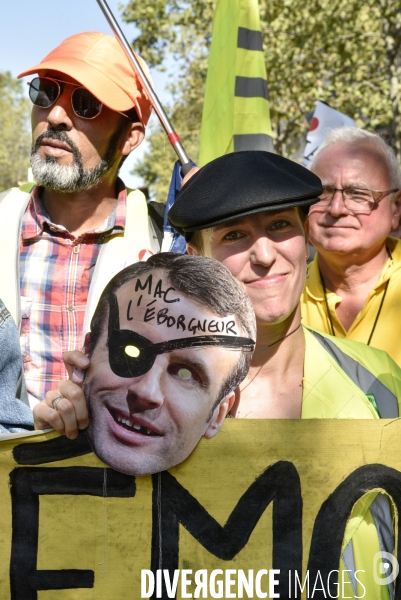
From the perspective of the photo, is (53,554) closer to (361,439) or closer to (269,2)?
(361,439)

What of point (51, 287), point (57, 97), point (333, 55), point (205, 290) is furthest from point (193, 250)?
point (333, 55)

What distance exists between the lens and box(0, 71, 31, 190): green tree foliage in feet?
130

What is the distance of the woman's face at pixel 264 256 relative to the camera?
200 centimetres

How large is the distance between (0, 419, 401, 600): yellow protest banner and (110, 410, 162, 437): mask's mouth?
14 centimetres

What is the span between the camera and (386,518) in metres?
1.85

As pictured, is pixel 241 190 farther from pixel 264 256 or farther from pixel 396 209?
pixel 396 209

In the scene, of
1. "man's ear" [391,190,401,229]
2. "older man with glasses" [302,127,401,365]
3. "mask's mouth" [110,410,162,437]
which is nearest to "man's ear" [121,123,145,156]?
"older man with glasses" [302,127,401,365]

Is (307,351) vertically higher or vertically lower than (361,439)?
higher

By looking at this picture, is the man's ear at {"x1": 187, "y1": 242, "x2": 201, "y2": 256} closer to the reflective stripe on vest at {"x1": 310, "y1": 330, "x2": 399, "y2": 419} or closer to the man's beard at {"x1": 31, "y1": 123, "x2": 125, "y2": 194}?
the reflective stripe on vest at {"x1": 310, "y1": 330, "x2": 399, "y2": 419}

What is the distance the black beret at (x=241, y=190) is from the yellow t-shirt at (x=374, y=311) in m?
1.26

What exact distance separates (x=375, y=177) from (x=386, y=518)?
5.87ft

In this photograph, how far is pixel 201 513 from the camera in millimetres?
1808

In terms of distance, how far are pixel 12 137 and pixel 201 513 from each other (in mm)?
41992

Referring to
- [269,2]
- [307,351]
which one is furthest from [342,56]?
[307,351]
